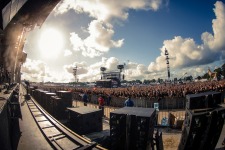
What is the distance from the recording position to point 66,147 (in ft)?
14.8

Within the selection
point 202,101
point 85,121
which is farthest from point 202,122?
point 85,121

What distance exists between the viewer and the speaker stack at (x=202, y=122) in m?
5.09

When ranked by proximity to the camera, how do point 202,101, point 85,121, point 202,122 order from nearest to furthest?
1. point 202,122
2. point 202,101
3. point 85,121

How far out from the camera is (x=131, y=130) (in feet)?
17.0

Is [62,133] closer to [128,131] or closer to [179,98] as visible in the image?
[128,131]

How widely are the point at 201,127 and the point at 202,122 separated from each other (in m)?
0.14

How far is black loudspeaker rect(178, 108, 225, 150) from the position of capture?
5062 mm

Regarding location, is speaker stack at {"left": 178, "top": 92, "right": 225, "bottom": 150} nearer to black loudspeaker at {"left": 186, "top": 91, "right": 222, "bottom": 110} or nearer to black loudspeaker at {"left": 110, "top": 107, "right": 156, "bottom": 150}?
black loudspeaker at {"left": 186, "top": 91, "right": 222, "bottom": 110}

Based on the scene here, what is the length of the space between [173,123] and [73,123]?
6.69m

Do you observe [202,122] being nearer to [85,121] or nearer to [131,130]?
[131,130]

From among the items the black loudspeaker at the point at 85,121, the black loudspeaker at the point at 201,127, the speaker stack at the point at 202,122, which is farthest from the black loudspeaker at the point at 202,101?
the black loudspeaker at the point at 85,121

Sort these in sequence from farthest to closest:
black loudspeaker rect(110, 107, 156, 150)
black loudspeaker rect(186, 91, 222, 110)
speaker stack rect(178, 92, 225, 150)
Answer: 1. black loudspeaker rect(186, 91, 222, 110)
2. speaker stack rect(178, 92, 225, 150)
3. black loudspeaker rect(110, 107, 156, 150)

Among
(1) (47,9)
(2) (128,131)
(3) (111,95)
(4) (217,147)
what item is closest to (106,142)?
(2) (128,131)

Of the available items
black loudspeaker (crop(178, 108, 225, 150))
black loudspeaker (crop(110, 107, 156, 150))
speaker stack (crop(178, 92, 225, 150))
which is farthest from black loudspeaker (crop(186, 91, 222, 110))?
black loudspeaker (crop(110, 107, 156, 150))
